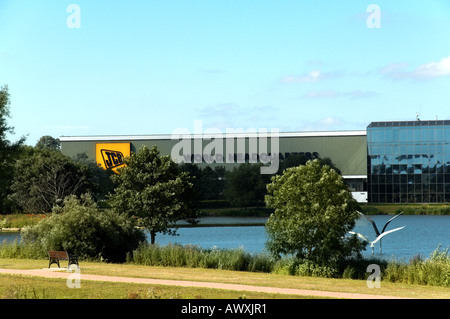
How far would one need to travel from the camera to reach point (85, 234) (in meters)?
28.6

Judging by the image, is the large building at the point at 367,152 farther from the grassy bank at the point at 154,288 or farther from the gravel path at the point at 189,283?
the gravel path at the point at 189,283

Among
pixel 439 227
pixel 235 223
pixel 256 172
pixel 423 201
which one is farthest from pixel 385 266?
pixel 423 201

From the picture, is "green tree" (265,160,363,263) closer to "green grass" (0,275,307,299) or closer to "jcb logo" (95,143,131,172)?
"green grass" (0,275,307,299)

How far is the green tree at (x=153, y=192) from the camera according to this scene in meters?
35.0

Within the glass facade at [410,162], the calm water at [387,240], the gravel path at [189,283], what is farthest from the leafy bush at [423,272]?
the glass facade at [410,162]

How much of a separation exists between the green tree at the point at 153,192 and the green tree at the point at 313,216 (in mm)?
8029

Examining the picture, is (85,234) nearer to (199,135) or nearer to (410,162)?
(199,135)

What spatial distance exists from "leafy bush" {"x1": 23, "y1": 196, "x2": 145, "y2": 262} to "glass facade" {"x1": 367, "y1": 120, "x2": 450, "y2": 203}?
7466cm

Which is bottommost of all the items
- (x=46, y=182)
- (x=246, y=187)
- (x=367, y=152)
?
(x=246, y=187)

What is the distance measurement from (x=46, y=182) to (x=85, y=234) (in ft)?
154

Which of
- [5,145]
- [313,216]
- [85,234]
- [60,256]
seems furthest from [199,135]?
[60,256]

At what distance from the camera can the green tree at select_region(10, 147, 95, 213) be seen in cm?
7294

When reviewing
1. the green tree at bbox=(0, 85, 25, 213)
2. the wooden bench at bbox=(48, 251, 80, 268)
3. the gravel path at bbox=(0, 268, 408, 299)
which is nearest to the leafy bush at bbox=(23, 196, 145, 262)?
the wooden bench at bbox=(48, 251, 80, 268)
